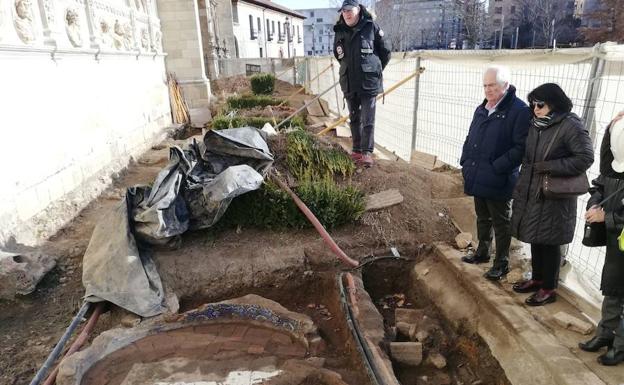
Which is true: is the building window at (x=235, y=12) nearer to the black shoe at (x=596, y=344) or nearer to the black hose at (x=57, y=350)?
the black hose at (x=57, y=350)

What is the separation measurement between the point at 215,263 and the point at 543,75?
11.7ft

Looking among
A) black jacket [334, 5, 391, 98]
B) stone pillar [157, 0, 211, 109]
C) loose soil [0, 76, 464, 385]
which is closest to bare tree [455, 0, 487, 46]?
stone pillar [157, 0, 211, 109]

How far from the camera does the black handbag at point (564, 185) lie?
Answer: 102 inches

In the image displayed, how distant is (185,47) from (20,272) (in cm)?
995

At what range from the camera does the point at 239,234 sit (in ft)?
14.7

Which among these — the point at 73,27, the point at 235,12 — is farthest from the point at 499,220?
the point at 235,12

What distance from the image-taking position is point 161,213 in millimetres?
3953

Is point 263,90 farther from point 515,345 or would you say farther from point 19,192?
point 515,345

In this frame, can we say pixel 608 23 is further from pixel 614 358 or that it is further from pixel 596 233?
pixel 614 358

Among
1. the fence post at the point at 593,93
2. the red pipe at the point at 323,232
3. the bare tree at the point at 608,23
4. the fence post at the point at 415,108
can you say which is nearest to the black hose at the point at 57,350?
the red pipe at the point at 323,232

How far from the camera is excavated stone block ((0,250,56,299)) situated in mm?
3732

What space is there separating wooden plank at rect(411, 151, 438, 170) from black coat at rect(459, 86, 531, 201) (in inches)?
111

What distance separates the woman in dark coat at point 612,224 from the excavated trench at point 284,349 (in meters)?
0.67

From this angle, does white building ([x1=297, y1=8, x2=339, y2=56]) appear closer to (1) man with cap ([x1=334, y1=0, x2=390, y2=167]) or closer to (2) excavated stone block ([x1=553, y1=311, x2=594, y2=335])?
(1) man with cap ([x1=334, y1=0, x2=390, y2=167])
